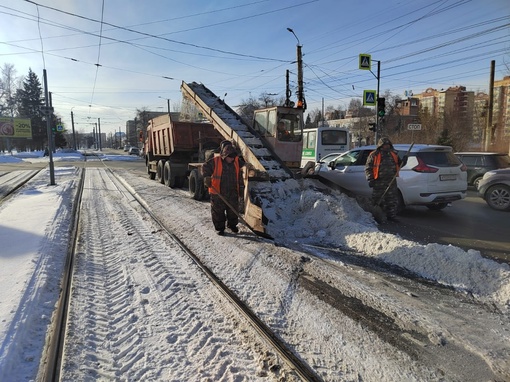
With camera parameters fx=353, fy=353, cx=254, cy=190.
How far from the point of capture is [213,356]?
9.61 feet

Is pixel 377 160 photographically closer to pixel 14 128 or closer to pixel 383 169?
pixel 383 169

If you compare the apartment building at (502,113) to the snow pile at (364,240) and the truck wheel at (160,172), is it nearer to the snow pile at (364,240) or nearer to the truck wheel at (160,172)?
the truck wheel at (160,172)

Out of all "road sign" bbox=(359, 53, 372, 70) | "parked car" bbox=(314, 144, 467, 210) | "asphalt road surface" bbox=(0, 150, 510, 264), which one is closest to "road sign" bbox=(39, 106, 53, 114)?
"parked car" bbox=(314, 144, 467, 210)

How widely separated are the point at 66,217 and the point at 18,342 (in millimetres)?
5783

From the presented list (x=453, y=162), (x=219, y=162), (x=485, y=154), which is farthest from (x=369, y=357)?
(x=485, y=154)

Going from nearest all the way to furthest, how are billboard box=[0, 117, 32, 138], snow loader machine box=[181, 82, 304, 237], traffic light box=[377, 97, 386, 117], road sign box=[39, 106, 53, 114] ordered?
snow loader machine box=[181, 82, 304, 237] → road sign box=[39, 106, 53, 114] → traffic light box=[377, 97, 386, 117] → billboard box=[0, 117, 32, 138]

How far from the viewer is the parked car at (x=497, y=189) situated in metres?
9.45

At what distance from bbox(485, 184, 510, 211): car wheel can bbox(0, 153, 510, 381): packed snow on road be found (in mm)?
5096

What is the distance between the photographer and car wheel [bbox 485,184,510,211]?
372 inches

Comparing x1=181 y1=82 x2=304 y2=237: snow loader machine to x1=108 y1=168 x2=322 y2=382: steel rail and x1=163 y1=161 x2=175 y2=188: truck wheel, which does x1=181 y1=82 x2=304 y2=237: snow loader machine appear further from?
x1=163 y1=161 x2=175 y2=188: truck wheel

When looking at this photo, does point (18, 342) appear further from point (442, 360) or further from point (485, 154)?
point (485, 154)

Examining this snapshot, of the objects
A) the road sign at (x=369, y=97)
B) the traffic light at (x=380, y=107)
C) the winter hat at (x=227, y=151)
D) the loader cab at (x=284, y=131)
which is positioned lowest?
the winter hat at (x=227, y=151)

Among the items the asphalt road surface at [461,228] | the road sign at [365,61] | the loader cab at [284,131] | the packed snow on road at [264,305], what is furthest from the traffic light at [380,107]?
the packed snow on road at [264,305]

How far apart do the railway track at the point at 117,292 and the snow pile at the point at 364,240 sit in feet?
7.21
